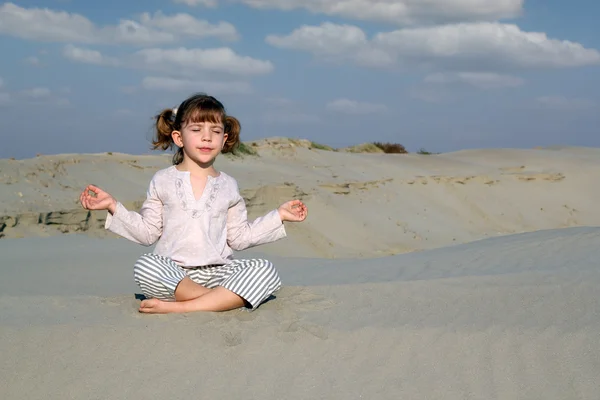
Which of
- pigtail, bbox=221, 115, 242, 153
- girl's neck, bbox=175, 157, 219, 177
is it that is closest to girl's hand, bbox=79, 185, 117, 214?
girl's neck, bbox=175, 157, 219, 177

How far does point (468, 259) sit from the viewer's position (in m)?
6.29

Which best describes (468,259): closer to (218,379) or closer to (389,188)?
(218,379)

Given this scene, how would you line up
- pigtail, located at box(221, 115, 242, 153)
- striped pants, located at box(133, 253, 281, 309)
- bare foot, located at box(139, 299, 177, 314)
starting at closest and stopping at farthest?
bare foot, located at box(139, 299, 177, 314) < striped pants, located at box(133, 253, 281, 309) < pigtail, located at box(221, 115, 242, 153)

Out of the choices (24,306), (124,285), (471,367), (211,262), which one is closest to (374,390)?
(471,367)

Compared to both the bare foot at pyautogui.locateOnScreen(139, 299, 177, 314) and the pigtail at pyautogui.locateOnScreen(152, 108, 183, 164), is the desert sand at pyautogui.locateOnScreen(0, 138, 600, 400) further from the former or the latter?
the pigtail at pyautogui.locateOnScreen(152, 108, 183, 164)

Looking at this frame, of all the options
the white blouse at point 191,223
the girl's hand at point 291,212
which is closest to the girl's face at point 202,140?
the white blouse at point 191,223

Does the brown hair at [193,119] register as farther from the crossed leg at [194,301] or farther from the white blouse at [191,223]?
the crossed leg at [194,301]

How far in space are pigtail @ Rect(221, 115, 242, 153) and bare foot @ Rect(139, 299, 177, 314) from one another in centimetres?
115

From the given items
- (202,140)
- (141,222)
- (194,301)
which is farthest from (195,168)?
(194,301)

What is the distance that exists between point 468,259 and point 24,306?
376 cm

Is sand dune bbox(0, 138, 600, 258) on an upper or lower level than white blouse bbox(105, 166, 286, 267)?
lower

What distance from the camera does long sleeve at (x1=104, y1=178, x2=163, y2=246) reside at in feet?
13.3

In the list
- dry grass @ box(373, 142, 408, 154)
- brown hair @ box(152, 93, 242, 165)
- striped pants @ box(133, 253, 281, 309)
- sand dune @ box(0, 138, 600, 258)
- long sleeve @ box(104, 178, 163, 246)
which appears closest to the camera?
striped pants @ box(133, 253, 281, 309)

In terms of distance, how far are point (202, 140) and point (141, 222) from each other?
58cm
